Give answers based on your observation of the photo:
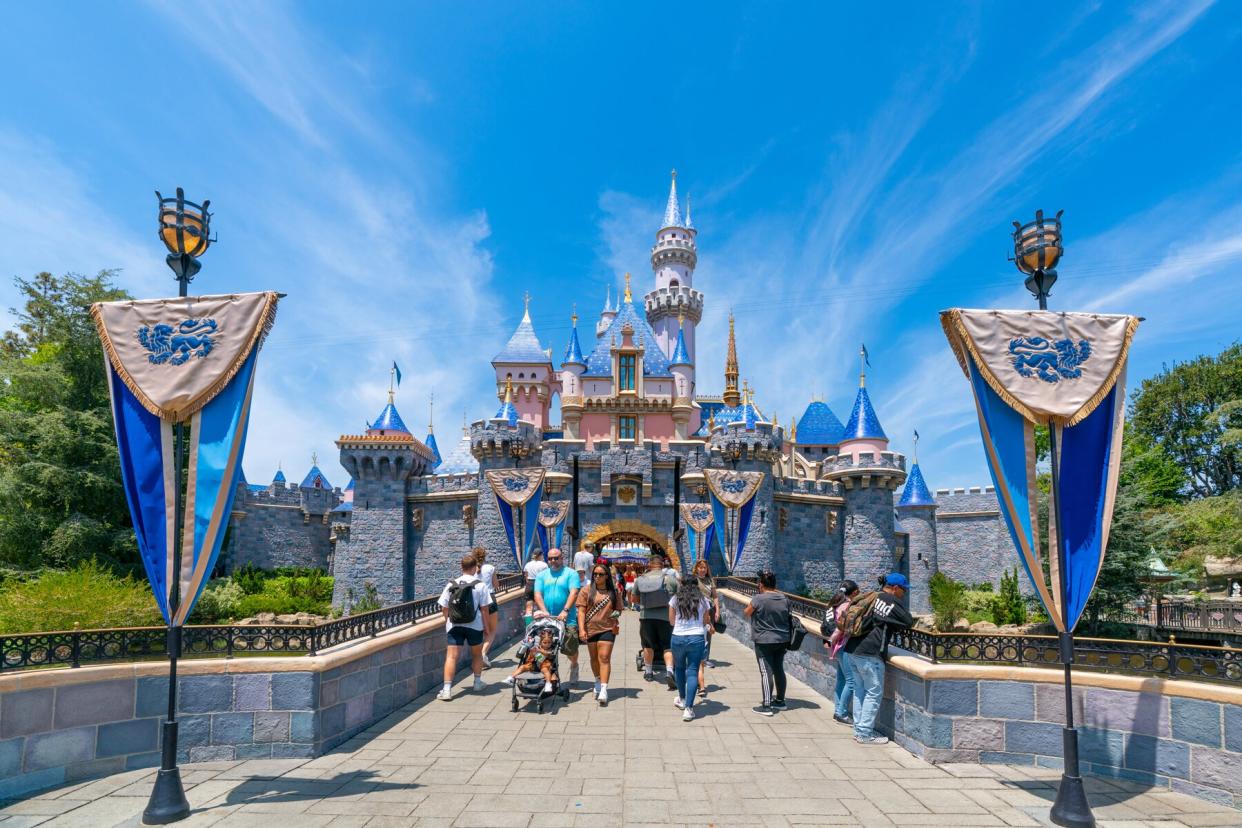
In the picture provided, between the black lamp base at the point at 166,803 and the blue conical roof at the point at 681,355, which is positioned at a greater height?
the blue conical roof at the point at 681,355

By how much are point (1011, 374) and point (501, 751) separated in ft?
18.1

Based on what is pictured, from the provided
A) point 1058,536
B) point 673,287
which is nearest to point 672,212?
point 673,287

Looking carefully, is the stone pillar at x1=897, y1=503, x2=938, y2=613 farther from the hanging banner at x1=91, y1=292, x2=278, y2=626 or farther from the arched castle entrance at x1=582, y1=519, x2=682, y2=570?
the hanging banner at x1=91, y1=292, x2=278, y2=626

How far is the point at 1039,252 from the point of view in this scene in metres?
5.71

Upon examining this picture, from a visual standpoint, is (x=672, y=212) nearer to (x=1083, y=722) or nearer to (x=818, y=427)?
(x=818, y=427)

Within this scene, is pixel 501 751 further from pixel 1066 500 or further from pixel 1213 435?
pixel 1213 435

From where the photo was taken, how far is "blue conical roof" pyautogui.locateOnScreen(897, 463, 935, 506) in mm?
32500

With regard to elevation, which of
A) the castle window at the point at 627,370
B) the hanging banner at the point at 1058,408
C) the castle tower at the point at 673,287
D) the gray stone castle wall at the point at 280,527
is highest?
the castle tower at the point at 673,287

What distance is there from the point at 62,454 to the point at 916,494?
3436 cm

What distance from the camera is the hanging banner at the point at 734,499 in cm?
1666

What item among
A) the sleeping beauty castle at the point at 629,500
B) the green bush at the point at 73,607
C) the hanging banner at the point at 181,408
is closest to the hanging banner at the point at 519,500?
the sleeping beauty castle at the point at 629,500

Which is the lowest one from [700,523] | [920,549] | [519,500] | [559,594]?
[920,549]

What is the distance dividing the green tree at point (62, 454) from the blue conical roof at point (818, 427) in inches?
1279

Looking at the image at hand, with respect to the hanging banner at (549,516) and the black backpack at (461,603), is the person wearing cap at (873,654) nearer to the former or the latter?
the black backpack at (461,603)
